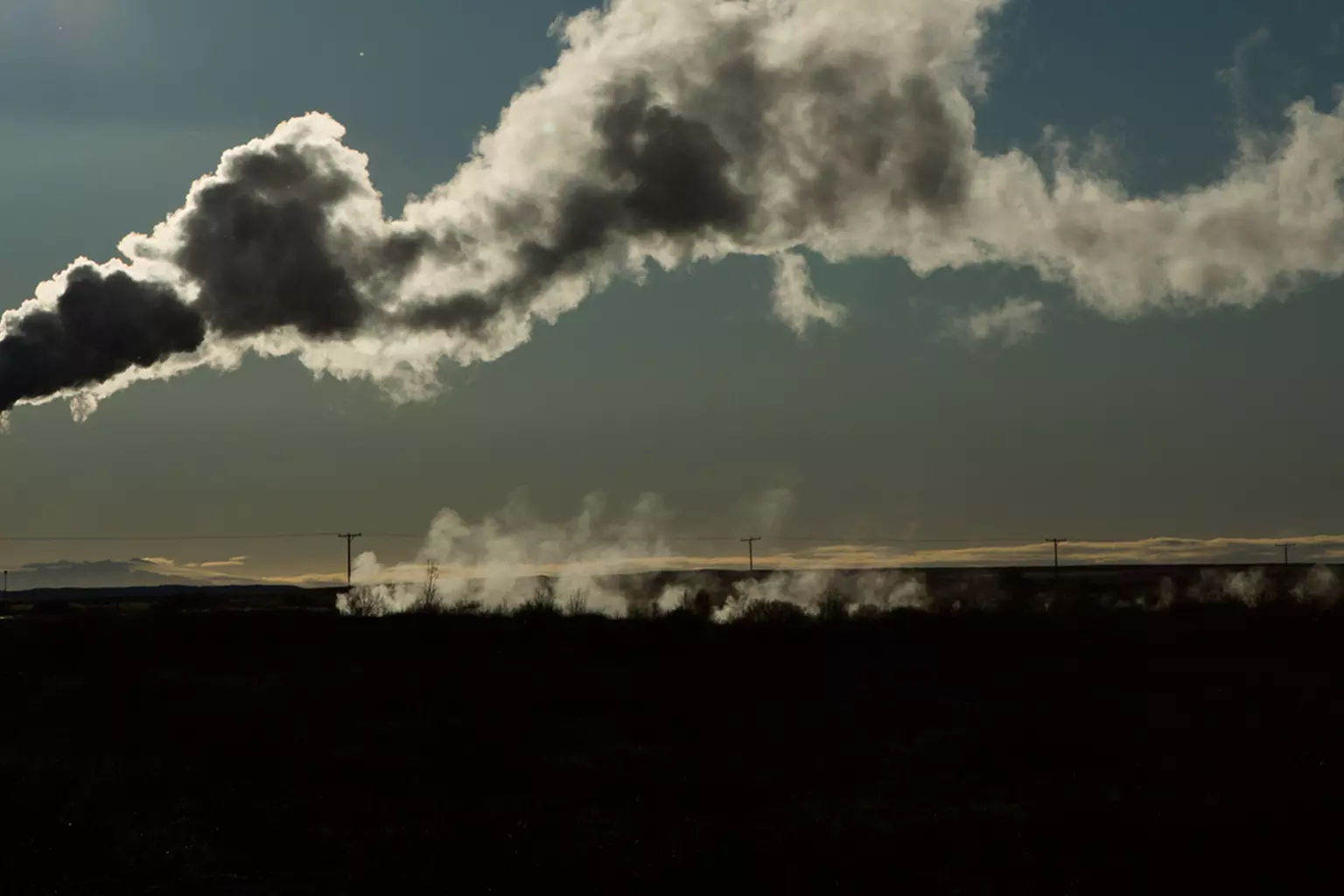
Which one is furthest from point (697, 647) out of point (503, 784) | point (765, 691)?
point (503, 784)

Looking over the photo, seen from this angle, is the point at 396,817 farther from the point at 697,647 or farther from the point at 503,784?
the point at 697,647

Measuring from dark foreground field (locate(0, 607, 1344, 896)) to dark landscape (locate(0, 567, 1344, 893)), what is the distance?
87 millimetres

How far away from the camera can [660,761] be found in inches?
A: 997

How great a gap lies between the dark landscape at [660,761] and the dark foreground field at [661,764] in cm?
9

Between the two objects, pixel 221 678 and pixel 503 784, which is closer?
pixel 503 784

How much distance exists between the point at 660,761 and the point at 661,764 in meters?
0.25

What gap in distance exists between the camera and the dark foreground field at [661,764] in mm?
17875

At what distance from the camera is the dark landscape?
1791 centimetres

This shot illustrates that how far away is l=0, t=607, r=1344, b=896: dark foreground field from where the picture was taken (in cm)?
1788

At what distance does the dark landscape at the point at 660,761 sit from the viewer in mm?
17906

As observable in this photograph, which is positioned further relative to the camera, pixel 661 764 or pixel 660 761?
pixel 660 761

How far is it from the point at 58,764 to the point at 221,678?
418 inches

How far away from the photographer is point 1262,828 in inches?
752

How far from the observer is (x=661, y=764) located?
82.2ft
